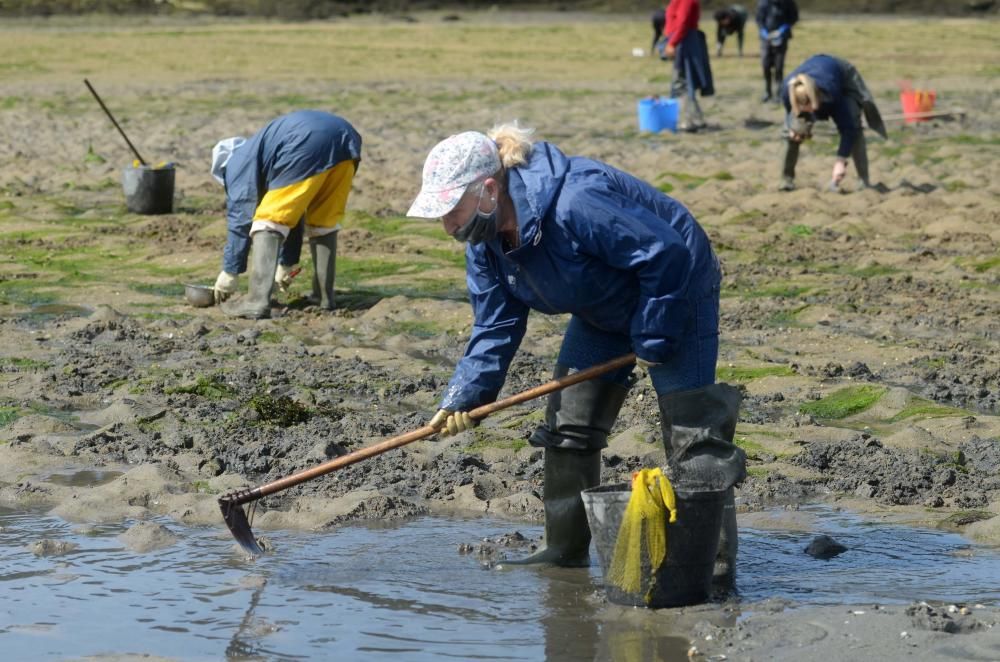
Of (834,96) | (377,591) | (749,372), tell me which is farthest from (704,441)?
(834,96)

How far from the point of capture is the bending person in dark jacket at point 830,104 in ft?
39.1

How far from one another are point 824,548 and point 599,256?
4.94ft

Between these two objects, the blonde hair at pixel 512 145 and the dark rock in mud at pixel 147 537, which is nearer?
the blonde hair at pixel 512 145

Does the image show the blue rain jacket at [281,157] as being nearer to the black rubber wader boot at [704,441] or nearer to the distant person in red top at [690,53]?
the black rubber wader boot at [704,441]

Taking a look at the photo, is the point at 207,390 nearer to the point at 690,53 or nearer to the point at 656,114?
the point at 656,114

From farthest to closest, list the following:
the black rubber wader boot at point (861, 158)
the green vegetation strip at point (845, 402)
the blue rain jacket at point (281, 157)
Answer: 1. the black rubber wader boot at point (861, 158)
2. the blue rain jacket at point (281, 157)
3. the green vegetation strip at point (845, 402)

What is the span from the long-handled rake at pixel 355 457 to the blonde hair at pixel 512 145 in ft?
2.30

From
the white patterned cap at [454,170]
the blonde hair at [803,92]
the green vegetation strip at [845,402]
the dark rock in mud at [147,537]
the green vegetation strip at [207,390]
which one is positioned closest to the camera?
the white patterned cap at [454,170]

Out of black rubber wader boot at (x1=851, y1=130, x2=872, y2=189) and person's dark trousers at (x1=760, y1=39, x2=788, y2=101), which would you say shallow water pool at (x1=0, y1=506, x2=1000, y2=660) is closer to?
black rubber wader boot at (x1=851, y1=130, x2=872, y2=189)

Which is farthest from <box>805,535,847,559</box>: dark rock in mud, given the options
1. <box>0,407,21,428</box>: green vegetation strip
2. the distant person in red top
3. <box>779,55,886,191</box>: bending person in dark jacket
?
the distant person in red top

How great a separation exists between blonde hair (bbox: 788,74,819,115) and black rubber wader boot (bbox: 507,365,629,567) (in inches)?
290

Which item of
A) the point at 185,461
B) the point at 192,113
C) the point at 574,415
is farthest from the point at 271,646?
the point at 192,113

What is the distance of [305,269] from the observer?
9961 millimetres

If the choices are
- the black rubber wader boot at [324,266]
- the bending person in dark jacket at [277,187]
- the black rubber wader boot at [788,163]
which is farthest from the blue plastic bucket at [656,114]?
the bending person in dark jacket at [277,187]
